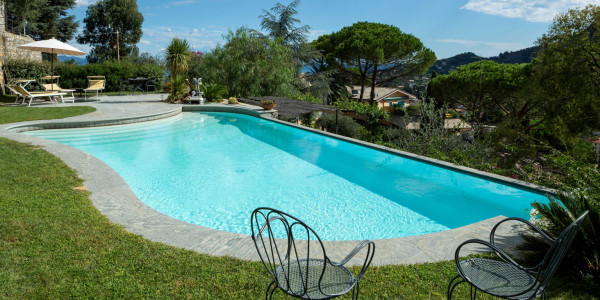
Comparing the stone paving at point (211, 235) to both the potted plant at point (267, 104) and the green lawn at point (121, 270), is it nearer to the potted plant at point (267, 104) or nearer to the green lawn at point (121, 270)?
the green lawn at point (121, 270)

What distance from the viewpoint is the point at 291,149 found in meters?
9.69

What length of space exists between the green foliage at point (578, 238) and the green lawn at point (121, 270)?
0.53 feet

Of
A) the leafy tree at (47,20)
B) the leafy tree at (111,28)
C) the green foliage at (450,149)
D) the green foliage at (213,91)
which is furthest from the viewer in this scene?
the leafy tree at (111,28)

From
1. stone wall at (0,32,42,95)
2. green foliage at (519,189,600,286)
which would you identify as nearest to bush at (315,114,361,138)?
green foliage at (519,189,600,286)

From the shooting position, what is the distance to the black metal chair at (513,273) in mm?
1780

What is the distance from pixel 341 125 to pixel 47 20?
31631 mm

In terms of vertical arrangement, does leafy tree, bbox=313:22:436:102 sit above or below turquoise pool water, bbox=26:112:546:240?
above

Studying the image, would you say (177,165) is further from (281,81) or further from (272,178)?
(281,81)

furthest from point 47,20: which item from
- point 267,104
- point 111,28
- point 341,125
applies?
point 341,125

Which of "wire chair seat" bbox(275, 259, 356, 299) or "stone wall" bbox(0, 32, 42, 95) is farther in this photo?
"stone wall" bbox(0, 32, 42, 95)

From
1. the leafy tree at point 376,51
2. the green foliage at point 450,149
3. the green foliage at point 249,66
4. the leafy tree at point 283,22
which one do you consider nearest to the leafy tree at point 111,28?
the leafy tree at point 283,22

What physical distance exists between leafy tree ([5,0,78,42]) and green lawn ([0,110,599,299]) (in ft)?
103

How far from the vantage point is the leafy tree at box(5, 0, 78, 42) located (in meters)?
28.2

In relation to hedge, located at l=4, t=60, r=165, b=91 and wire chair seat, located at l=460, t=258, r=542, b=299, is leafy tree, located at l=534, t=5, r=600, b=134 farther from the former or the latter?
hedge, located at l=4, t=60, r=165, b=91
